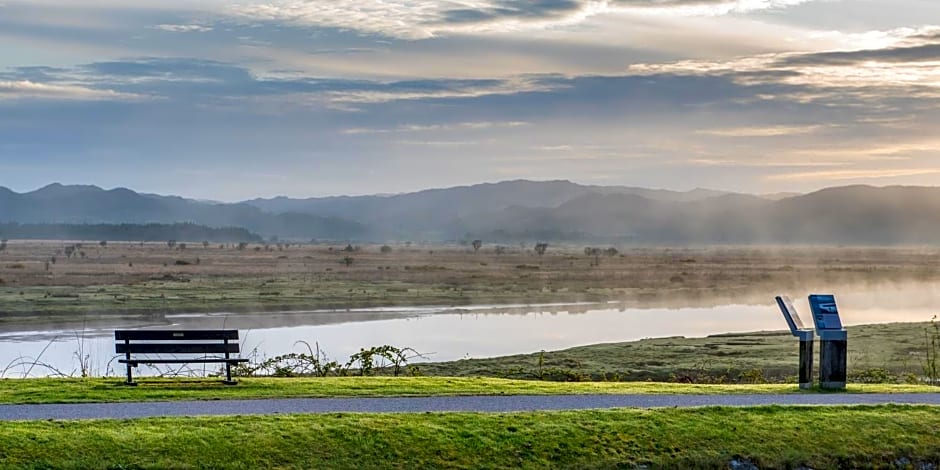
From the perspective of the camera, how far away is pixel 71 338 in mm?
38500

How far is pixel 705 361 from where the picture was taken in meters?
30.9

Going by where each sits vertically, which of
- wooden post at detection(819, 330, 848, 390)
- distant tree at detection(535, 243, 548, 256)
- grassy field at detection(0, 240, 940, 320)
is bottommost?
grassy field at detection(0, 240, 940, 320)

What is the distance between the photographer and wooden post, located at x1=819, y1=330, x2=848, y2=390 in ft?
59.5

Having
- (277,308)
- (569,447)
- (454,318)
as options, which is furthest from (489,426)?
(277,308)

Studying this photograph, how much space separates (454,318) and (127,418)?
35.2m

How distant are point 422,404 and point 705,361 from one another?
659 inches

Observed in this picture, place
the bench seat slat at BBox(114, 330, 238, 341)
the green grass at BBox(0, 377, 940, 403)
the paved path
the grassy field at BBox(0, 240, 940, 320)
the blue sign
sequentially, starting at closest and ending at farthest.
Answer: the paved path
the green grass at BBox(0, 377, 940, 403)
the bench seat slat at BBox(114, 330, 238, 341)
the blue sign
the grassy field at BBox(0, 240, 940, 320)

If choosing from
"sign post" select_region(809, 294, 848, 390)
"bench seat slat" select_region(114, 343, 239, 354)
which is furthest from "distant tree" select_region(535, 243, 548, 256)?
"bench seat slat" select_region(114, 343, 239, 354)

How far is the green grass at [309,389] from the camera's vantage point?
16.4 metres

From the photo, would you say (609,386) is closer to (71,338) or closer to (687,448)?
(687,448)

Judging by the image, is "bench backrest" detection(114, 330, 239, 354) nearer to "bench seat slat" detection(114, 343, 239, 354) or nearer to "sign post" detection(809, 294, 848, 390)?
"bench seat slat" detection(114, 343, 239, 354)

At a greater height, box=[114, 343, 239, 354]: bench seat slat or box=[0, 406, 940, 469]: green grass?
box=[114, 343, 239, 354]: bench seat slat

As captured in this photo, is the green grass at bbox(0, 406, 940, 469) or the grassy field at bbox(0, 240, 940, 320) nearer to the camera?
the green grass at bbox(0, 406, 940, 469)

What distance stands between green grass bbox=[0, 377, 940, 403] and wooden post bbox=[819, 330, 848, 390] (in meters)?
0.31
